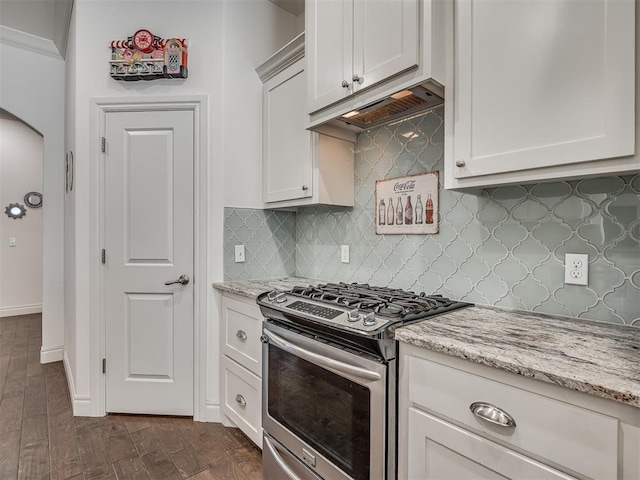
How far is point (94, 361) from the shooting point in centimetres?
244

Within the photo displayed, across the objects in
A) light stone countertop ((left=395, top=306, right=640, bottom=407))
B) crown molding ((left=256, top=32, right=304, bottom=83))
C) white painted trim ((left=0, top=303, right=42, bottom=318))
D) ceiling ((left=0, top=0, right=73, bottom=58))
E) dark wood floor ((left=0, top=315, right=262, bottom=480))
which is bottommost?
dark wood floor ((left=0, top=315, right=262, bottom=480))

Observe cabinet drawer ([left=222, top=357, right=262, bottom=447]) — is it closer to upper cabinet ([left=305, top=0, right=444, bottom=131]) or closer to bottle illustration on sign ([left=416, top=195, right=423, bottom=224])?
bottle illustration on sign ([left=416, top=195, right=423, bottom=224])

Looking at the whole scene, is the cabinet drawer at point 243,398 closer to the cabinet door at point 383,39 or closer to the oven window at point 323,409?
the oven window at point 323,409

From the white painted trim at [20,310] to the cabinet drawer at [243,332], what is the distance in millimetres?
4805

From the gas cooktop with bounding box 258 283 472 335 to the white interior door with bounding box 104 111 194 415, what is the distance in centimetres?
99

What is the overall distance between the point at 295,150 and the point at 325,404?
1.45 metres

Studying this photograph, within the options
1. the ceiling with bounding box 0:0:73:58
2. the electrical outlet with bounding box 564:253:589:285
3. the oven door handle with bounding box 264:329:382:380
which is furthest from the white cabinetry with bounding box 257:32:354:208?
the ceiling with bounding box 0:0:73:58

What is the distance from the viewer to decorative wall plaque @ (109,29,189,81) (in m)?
2.34

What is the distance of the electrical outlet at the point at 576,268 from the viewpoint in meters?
1.33

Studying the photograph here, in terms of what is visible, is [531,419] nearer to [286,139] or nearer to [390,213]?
[390,213]

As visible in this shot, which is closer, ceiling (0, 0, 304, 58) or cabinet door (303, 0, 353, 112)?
cabinet door (303, 0, 353, 112)

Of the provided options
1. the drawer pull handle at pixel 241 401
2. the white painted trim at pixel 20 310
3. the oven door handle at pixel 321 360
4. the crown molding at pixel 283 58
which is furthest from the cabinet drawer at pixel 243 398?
the white painted trim at pixel 20 310

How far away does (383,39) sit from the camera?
5.00 feet

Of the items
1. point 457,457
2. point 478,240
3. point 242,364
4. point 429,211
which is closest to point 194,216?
point 242,364
